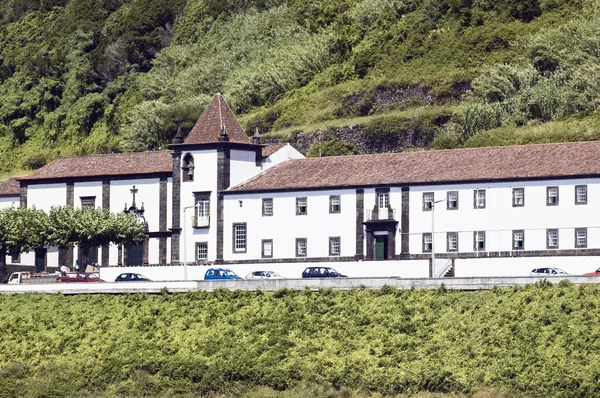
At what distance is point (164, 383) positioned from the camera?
65.9m

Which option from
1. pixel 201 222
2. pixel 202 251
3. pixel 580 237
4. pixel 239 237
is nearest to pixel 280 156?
pixel 201 222

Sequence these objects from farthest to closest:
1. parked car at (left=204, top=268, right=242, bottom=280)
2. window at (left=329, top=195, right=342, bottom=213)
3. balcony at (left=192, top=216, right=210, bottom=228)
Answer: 1. balcony at (left=192, top=216, right=210, bottom=228)
2. window at (left=329, top=195, right=342, bottom=213)
3. parked car at (left=204, top=268, right=242, bottom=280)

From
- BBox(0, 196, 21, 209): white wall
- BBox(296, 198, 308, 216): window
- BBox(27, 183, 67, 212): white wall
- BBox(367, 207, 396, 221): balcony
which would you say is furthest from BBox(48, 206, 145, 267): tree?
BBox(367, 207, 396, 221): balcony

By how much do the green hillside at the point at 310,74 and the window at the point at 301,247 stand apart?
1985 cm

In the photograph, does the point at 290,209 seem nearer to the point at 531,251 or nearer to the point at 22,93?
the point at 531,251

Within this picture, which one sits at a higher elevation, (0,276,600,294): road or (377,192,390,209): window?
(377,192,390,209): window

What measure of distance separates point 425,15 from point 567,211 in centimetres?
5735

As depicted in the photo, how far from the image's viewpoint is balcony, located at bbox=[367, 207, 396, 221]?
9425cm

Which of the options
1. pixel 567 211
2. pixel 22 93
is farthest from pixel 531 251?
pixel 22 93

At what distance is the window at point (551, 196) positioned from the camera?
89.6 meters

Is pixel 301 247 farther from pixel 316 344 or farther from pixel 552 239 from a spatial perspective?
pixel 316 344

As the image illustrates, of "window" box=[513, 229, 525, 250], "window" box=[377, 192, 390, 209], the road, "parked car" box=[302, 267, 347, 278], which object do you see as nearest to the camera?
the road

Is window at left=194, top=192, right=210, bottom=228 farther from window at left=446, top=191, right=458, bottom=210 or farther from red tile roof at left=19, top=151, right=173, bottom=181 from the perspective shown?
window at left=446, top=191, right=458, bottom=210

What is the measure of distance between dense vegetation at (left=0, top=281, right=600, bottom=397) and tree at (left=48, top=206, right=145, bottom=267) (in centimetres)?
2331
